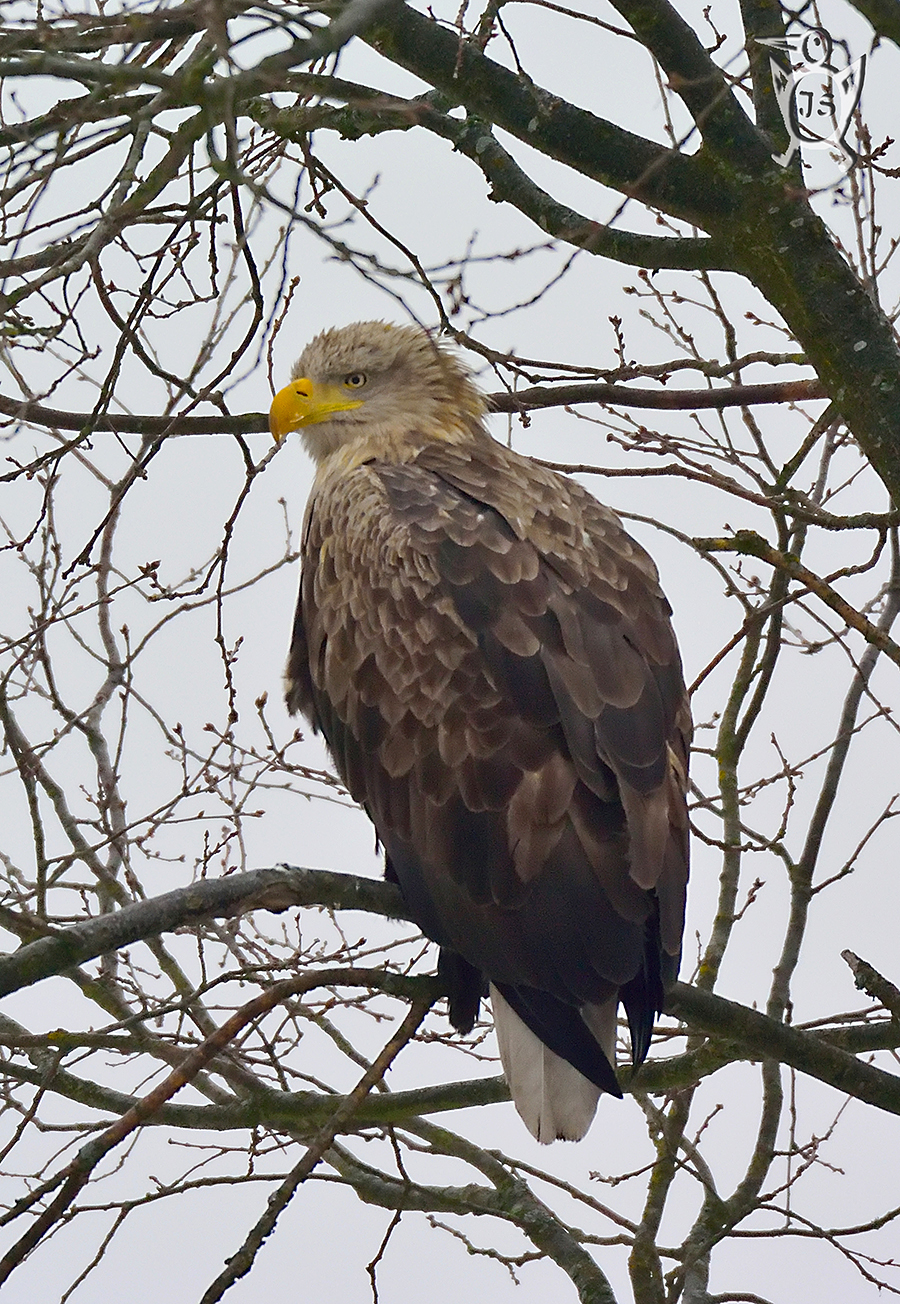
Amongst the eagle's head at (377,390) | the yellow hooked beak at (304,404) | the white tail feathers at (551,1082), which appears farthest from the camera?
the eagle's head at (377,390)

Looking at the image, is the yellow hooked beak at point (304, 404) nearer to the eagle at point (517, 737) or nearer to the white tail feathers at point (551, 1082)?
the eagle at point (517, 737)

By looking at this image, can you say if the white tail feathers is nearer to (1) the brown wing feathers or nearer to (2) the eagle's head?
(1) the brown wing feathers

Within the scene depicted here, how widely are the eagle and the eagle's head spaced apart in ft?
2.02

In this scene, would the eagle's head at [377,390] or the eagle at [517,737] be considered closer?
the eagle at [517,737]

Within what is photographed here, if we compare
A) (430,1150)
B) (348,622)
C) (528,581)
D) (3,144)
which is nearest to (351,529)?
(348,622)

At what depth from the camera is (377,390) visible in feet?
19.5

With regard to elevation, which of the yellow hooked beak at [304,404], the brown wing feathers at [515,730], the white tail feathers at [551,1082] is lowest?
the white tail feathers at [551,1082]

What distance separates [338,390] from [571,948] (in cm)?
263

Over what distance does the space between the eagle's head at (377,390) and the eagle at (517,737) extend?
0.62m

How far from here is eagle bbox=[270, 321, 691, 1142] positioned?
4.03m

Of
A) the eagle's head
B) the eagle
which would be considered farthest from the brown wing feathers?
the eagle's head

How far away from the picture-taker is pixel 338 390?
19.2 feet

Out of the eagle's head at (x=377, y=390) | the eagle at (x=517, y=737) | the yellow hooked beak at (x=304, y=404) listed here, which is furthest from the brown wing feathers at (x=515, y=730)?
the eagle's head at (x=377, y=390)

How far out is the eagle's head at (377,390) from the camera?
5.75 meters
